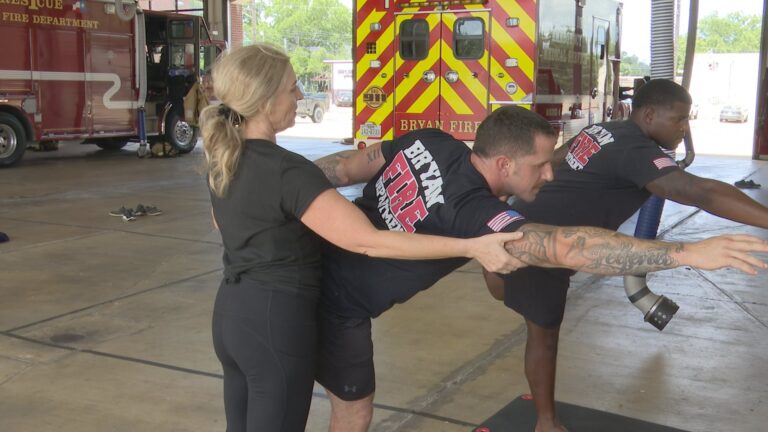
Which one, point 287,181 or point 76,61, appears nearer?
point 287,181

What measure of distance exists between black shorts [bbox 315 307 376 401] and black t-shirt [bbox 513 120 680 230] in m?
1.14

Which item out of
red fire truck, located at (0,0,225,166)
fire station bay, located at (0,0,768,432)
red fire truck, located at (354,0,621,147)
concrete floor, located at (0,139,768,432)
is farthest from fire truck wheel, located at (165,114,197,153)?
concrete floor, located at (0,139,768,432)

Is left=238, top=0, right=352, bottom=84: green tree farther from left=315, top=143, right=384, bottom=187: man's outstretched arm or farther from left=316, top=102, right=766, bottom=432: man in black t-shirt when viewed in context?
left=316, top=102, right=766, bottom=432: man in black t-shirt

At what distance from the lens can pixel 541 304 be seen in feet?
10.4

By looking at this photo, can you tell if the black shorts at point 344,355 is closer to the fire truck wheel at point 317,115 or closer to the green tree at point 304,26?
the fire truck wheel at point 317,115

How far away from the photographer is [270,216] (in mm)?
2164

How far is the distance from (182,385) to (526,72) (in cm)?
596

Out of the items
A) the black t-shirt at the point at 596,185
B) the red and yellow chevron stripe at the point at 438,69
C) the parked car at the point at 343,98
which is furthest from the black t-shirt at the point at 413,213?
the parked car at the point at 343,98

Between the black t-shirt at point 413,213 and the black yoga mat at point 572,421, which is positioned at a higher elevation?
the black t-shirt at point 413,213

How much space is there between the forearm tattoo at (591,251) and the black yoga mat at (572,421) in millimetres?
1389

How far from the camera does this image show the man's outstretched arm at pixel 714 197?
9.53 ft

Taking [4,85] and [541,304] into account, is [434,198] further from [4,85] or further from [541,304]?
[4,85]

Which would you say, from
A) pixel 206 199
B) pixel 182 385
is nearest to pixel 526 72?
pixel 206 199

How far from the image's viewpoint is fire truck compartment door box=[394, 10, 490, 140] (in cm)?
907
